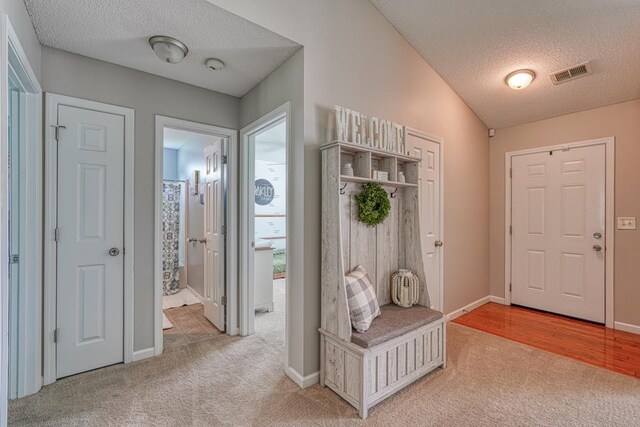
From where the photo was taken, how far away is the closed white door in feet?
11.3

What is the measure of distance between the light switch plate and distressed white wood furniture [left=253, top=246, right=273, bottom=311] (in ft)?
12.5

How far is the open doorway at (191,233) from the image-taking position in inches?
113

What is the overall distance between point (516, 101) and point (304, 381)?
3.68 metres

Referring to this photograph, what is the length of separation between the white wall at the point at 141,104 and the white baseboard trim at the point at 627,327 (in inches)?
181

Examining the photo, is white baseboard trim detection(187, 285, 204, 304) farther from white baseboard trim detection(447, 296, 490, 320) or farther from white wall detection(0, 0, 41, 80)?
white baseboard trim detection(447, 296, 490, 320)

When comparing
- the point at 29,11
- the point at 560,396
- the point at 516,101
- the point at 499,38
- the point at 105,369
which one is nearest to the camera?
the point at 29,11

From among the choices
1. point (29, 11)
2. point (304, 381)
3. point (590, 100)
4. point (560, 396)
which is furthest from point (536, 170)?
point (29, 11)

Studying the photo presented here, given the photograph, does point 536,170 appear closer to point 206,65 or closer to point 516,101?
point 516,101

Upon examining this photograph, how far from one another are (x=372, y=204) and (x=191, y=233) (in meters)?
3.28

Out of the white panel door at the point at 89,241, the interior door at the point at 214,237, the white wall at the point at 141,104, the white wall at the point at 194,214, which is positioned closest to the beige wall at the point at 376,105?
the white wall at the point at 141,104

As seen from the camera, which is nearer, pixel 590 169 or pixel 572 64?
pixel 572 64

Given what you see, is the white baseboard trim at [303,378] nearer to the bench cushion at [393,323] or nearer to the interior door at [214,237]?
the bench cushion at [393,323]

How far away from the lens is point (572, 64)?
2.93 m

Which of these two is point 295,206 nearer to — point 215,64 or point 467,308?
point 215,64
